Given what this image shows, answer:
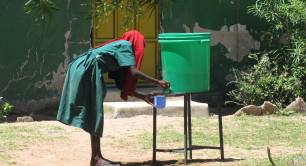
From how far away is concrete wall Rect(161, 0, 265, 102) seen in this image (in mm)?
11930

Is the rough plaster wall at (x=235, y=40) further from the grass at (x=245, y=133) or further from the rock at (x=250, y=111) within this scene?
the grass at (x=245, y=133)

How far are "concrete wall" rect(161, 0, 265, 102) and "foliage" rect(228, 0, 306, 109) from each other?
0.31 metres

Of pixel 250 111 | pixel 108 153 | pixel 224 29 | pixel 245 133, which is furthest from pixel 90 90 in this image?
pixel 224 29

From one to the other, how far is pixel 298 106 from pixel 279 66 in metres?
1.31

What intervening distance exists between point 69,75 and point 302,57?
6.03m

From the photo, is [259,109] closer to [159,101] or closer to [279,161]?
[279,161]

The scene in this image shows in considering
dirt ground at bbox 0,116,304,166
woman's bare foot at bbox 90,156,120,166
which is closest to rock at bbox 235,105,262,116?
dirt ground at bbox 0,116,304,166

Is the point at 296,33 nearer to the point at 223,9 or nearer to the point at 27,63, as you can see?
the point at 223,9

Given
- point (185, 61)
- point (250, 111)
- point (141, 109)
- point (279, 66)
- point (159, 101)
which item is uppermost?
point (185, 61)

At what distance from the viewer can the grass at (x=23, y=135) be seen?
732cm

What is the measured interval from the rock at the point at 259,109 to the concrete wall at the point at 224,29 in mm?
1750

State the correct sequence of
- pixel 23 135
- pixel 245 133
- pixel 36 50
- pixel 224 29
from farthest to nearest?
pixel 224 29 < pixel 36 50 < pixel 245 133 < pixel 23 135

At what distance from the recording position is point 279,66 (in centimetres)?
1169

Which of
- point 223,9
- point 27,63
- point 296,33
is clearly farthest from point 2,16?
point 296,33
